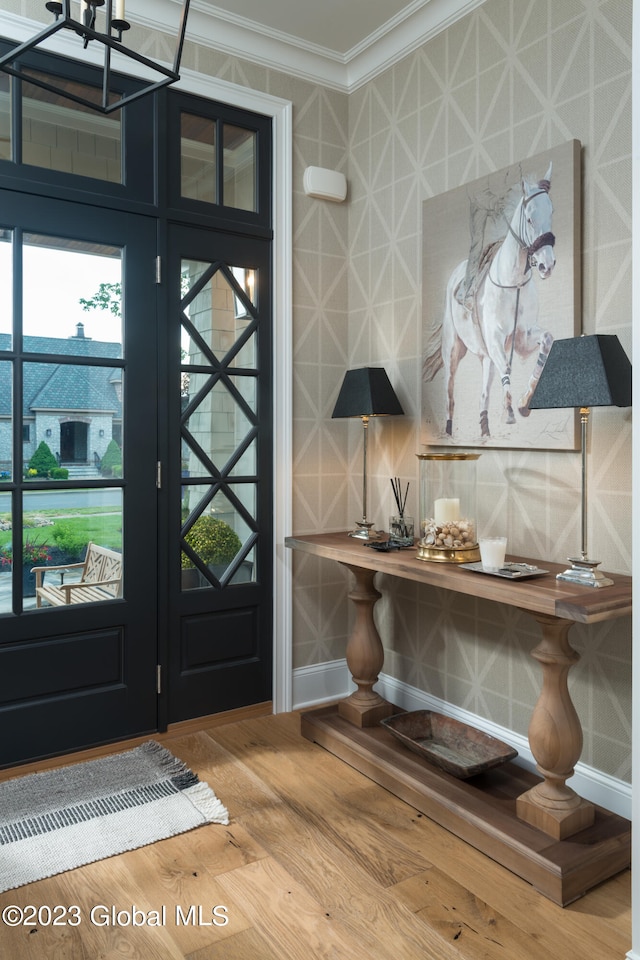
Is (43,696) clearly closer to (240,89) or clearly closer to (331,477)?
(331,477)

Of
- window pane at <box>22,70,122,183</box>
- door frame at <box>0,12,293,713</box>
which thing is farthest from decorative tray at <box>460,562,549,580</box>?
window pane at <box>22,70,122,183</box>

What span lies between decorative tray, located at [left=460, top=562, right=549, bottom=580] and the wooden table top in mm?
12

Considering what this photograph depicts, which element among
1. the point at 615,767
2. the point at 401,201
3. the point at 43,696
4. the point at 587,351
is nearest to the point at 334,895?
the point at 615,767

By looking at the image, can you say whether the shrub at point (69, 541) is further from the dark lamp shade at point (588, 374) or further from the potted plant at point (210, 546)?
the dark lamp shade at point (588, 374)

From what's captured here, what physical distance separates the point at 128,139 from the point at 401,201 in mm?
1164

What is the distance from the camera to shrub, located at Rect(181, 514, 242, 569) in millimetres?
2977

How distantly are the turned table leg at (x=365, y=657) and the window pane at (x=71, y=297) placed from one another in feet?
4.50

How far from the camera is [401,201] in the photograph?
3.07m

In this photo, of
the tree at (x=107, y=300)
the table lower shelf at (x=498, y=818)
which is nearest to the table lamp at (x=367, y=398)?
the table lower shelf at (x=498, y=818)

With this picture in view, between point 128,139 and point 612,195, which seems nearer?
point 612,195

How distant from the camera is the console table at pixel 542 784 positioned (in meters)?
1.87

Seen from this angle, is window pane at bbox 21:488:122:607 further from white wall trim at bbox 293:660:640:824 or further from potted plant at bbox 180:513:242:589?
white wall trim at bbox 293:660:640:824

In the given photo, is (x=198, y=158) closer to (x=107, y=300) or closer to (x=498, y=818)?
(x=107, y=300)

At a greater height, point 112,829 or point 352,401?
point 352,401
